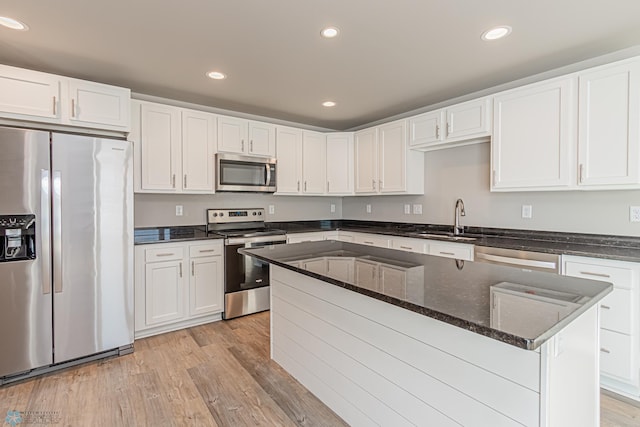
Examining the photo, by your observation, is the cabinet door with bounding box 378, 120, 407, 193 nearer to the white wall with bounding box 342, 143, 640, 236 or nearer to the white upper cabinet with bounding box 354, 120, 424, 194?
the white upper cabinet with bounding box 354, 120, 424, 194

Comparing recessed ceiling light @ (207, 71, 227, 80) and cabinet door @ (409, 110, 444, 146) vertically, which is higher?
recessed ceiling light @ (207, 71, 227, 80)

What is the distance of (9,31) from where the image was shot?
7.11ft

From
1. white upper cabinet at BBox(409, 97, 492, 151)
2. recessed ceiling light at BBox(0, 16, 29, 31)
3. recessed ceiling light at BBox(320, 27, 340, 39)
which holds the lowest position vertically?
white upper cabinet at BBox(409, 97, 492, 151)

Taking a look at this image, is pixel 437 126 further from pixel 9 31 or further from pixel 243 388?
pixel 9 31

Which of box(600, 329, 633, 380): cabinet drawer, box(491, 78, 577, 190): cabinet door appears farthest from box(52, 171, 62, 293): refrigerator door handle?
box(600, 329, 633, 380): cabinet drawer

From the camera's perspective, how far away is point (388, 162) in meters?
4.12

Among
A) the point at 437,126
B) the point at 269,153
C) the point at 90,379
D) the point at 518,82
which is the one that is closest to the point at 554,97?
the point at 518,82

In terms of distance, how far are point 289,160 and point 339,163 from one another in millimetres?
781

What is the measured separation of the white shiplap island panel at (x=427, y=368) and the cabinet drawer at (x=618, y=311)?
1.13 metres

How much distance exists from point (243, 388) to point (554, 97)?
328cm

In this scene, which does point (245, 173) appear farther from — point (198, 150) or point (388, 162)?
point (388, 162)

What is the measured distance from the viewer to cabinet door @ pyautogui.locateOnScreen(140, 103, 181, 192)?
323cm

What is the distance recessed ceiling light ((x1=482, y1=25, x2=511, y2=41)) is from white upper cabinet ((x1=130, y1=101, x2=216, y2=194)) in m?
2.75

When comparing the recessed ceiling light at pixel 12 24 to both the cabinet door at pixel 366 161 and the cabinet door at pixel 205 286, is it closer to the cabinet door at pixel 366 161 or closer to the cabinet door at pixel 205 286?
the cabinet door at pixel 205 286
